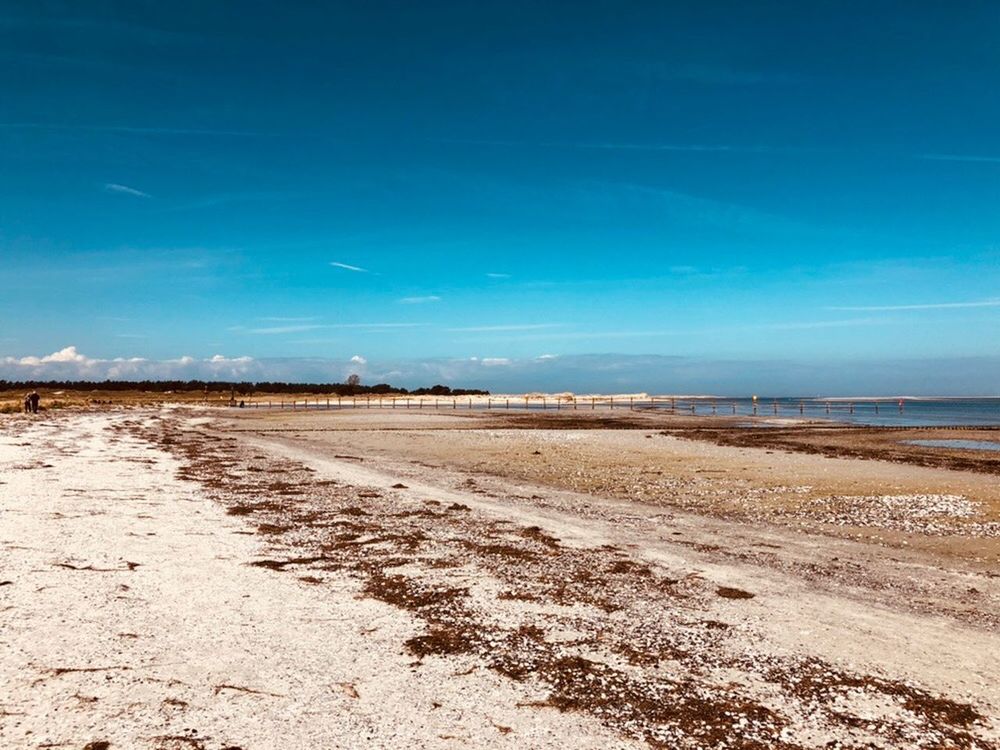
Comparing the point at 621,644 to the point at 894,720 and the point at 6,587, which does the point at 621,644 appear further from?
the point at 6,587

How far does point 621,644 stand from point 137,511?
10.9 metres

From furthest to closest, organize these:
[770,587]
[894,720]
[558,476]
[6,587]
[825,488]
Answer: [558,476] < [825,488] < [770,587] < [6,587] < [894,720]

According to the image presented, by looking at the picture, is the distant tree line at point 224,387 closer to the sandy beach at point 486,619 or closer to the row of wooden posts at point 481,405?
the row of wooden posts at point 481,405

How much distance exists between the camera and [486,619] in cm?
759

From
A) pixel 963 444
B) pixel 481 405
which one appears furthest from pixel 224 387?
pixel 963 444

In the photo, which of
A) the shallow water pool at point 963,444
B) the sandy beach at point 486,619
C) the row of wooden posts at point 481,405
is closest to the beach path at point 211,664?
the sandy beach at point 486,619

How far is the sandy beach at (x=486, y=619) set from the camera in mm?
5176

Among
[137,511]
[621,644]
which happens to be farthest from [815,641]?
[137,511]

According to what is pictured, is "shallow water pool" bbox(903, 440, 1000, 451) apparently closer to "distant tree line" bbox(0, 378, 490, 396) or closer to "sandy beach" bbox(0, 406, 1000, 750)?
"sandy beach" bbox(0, 406, 1000, 750)

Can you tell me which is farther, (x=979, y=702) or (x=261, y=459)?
(x=261, y=459)

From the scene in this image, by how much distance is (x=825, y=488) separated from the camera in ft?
64.7

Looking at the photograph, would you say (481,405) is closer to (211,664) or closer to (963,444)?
(963,444)

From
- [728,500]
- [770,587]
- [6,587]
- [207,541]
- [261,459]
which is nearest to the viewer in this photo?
[6,587]

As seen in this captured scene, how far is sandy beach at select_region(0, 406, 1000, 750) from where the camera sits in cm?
518
